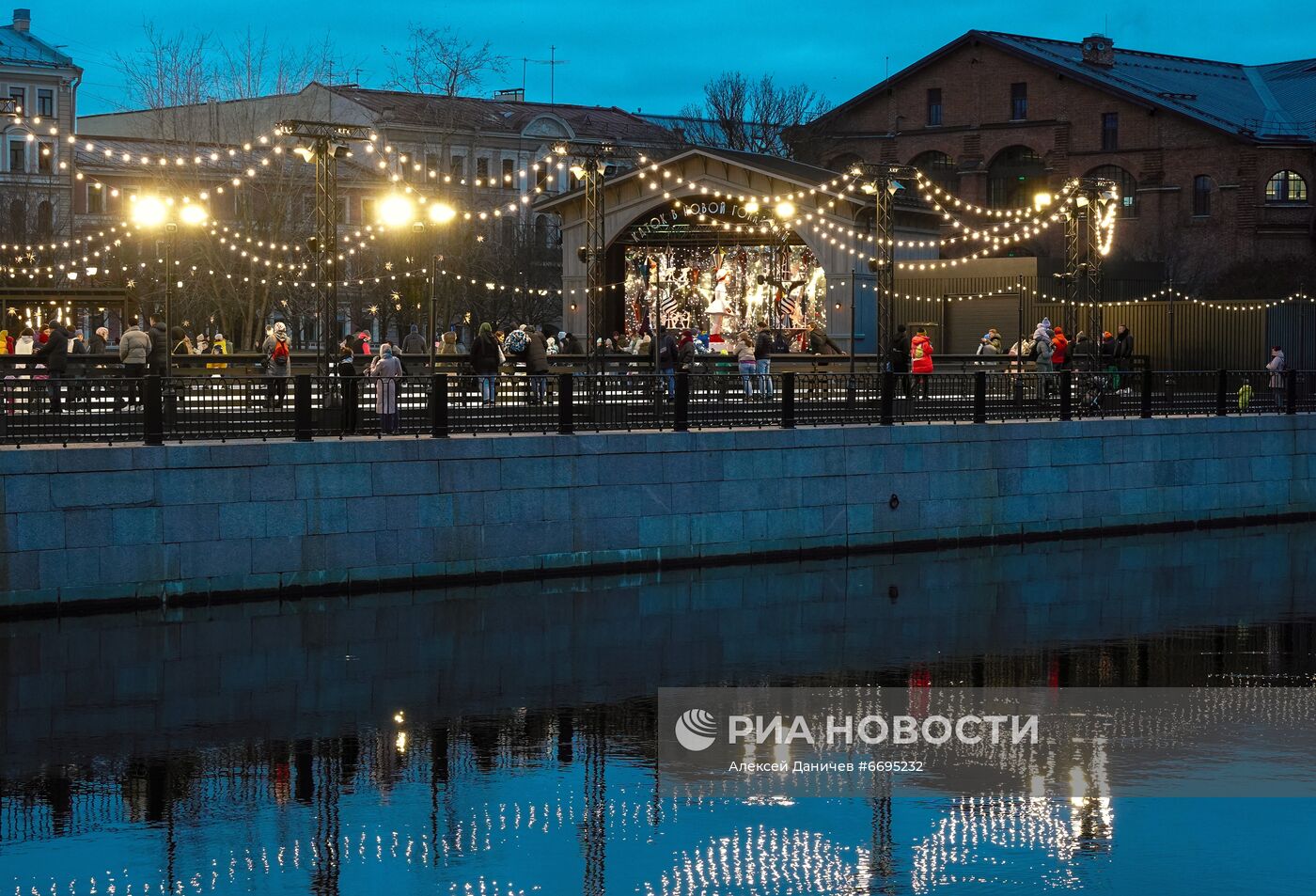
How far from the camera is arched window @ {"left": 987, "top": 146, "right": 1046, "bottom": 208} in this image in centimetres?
7088

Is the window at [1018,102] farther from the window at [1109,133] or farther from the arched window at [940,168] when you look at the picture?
the window at [1109,133]

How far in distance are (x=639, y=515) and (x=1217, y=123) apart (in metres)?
48.6

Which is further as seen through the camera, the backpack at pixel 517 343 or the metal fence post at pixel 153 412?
the backpack at pixel 517 343

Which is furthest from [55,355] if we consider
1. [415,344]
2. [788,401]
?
[415,344]

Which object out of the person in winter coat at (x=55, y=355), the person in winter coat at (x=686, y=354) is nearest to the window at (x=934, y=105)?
the person in winter coat at (x=686, y=354)

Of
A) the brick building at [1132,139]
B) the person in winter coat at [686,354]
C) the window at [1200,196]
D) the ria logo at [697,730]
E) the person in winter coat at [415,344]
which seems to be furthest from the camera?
the window at [1200,196]

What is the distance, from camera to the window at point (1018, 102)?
7131 centimetres

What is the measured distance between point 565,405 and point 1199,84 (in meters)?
53.8

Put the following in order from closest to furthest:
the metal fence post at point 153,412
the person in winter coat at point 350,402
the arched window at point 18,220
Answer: the metal fence post at point 153,412, the person in winter coat at point 350,402, the arched window at point 18,220

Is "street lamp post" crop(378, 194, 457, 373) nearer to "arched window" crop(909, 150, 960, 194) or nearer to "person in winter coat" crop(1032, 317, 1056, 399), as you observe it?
"person in winter coat" crop(1032, 317, 1056, 399)

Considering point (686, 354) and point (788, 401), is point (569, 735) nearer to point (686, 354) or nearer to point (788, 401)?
point (788, 401)

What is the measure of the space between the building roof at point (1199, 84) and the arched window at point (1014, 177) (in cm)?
342

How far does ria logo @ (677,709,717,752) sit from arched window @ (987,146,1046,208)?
2268 inches

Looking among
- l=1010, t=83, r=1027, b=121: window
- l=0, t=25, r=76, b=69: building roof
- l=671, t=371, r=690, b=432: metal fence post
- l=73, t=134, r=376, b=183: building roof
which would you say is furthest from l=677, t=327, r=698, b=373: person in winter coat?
l=0, t=25, r=76, b=69: building roof
